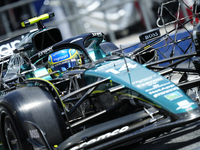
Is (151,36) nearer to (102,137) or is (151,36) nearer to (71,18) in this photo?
(102,137)

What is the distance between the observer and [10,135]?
4371mm

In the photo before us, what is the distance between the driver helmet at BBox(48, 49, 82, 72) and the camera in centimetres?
579

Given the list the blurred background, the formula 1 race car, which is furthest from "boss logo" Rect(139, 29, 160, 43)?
the blurred background

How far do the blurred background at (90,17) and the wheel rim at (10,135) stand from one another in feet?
34.9

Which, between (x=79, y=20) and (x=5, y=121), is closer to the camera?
(x=5, y=121)

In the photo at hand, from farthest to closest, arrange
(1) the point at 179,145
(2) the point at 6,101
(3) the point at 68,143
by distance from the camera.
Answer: (2) the point at 6,101 → (1) the point at 179,145 → (3) the point at 68,143

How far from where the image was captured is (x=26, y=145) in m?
4.03

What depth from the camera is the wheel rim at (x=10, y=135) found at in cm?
416

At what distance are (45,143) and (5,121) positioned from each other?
0.93 meters

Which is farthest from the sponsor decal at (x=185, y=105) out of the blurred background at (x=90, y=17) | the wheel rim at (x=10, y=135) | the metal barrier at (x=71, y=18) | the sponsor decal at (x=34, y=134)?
the metal barrier at (x=71, y=18)

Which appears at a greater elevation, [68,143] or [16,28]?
[16,28]

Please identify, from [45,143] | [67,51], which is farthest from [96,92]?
[67,51]

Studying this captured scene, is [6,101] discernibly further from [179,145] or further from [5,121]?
[179,145]

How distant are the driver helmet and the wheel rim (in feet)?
5.61
